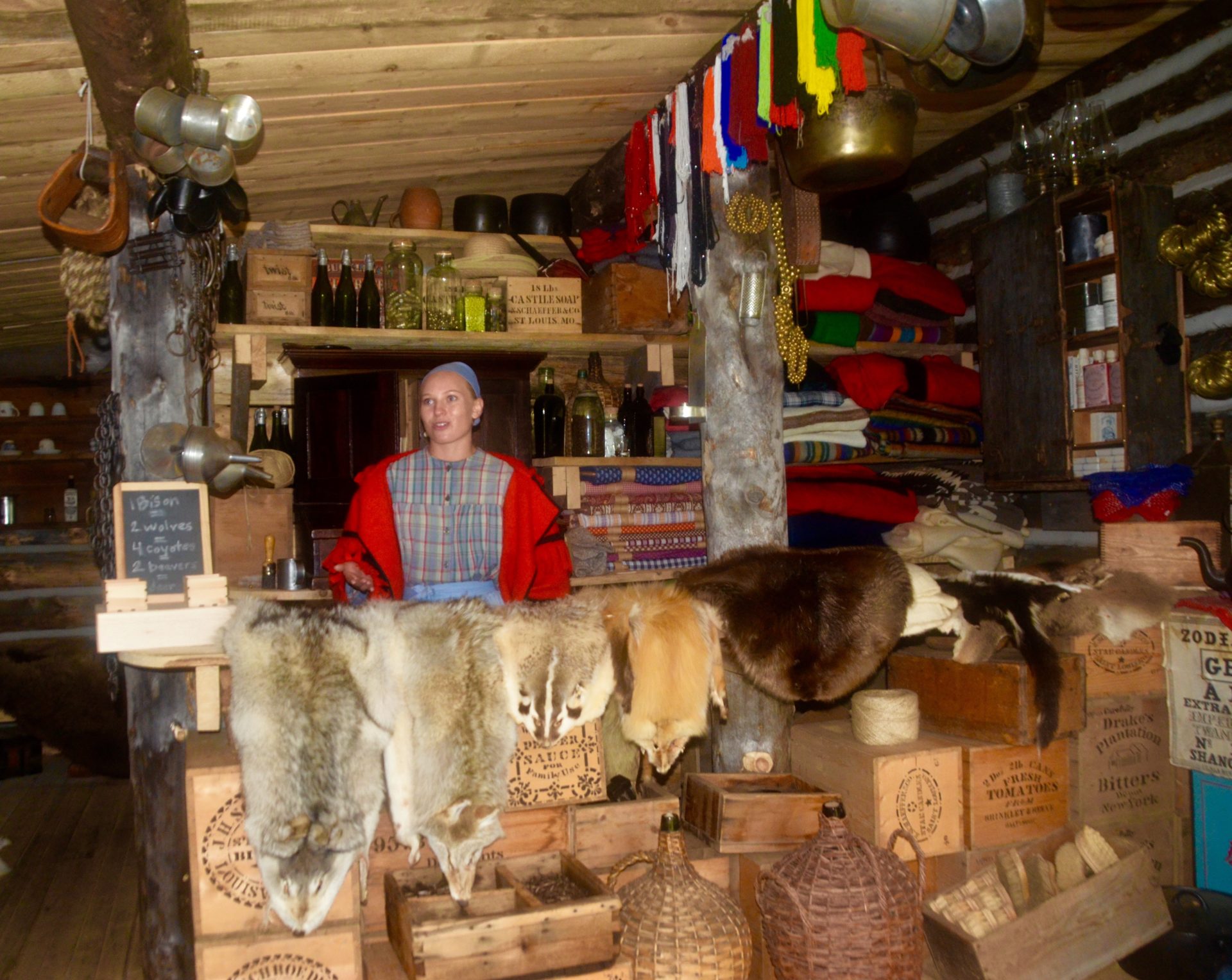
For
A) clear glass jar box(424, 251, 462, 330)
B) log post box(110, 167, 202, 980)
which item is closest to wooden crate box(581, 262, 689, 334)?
clear glass jar box(424, 251, 462, 330)

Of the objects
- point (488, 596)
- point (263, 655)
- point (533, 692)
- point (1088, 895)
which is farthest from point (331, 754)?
point (1088, 895)

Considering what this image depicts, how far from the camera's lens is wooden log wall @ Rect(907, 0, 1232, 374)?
382 cm

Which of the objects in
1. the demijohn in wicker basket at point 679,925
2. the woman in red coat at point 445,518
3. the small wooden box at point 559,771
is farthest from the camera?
the woman in red coat at point 445,518

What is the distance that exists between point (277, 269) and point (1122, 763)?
3.98 metres

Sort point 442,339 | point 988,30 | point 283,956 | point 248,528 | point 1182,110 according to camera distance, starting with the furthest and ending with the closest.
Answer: point 442,339
point 248,528
point 1182,110
point 283,956
point 988,30

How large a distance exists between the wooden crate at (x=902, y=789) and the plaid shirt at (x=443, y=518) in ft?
4.73

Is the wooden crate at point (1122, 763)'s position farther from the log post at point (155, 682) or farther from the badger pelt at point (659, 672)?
the log post at point (155, 682)

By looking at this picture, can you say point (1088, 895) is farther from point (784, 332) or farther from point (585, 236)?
point (585, 236)

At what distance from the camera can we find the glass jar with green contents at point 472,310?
459 cm

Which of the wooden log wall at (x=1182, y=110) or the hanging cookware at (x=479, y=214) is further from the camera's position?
the hanging cookware at (x=479, y=214)

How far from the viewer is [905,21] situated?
7.27 feet

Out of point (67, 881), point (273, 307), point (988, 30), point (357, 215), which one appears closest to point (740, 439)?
point (988, 30)

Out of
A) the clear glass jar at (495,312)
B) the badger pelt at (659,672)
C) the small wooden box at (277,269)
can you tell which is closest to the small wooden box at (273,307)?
the small wooden box at (277,269)

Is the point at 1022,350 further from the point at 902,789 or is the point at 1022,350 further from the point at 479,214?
the point at 479,214
